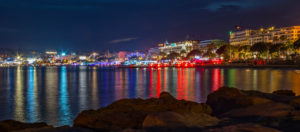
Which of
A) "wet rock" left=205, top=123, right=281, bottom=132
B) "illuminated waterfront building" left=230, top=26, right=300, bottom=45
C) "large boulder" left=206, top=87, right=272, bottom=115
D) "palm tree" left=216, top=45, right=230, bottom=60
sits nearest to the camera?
"wet rock" left=205, top=123, right=281, bottom=132

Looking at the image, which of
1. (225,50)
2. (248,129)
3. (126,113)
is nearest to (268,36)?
(225,50)

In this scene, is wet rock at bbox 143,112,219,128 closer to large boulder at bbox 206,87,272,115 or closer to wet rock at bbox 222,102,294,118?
wet rock at bbox 222,102,294,118

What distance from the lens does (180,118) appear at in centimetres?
676

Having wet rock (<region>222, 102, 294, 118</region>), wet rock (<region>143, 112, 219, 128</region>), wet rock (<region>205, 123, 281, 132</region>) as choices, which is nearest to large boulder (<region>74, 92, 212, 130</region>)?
wet rock (<region>143, 112, 219, 128</region>)

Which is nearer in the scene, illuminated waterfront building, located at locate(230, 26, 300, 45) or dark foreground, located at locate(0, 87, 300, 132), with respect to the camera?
dark foreground, located at locate(0, 87, 300, 132)

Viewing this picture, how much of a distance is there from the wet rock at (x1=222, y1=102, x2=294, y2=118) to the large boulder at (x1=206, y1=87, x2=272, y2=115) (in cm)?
66

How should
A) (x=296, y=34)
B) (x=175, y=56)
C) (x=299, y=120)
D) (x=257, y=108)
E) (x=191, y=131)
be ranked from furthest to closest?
(x=175, y=56)
(x=296, y=34)
(x=257, y=108)
(x=299, y=120)
(x=191, y=131)

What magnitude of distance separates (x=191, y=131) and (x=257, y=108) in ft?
9.46

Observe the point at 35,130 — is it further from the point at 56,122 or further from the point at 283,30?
the point at 283,30

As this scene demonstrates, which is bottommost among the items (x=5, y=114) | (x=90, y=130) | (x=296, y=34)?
(x=5, y=114)

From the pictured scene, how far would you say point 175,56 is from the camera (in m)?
180

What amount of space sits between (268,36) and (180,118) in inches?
6234

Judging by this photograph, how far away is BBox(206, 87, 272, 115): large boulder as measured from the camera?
929 centimetres

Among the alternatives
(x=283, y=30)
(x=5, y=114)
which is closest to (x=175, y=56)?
(x=283, y=30)
